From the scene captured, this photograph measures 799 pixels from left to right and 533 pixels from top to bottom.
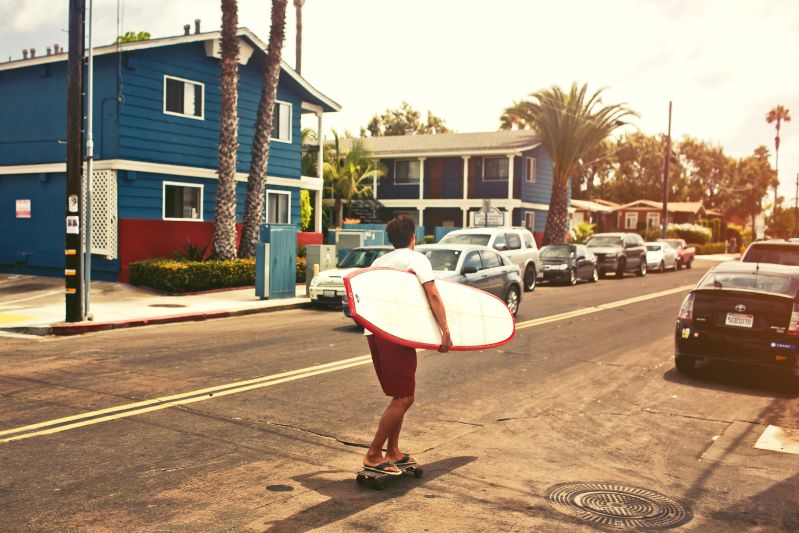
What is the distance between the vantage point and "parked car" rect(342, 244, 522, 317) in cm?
1583

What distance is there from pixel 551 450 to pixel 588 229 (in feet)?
149

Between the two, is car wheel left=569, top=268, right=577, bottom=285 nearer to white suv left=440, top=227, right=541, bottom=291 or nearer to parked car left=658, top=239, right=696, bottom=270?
white suv left=440, top=227, right=541, bottom=291

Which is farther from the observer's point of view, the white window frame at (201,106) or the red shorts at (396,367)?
the white window frame at (201,106)

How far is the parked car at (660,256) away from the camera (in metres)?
38.3

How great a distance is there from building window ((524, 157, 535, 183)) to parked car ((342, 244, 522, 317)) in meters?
29.2

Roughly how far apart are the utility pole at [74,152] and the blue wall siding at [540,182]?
110 feet

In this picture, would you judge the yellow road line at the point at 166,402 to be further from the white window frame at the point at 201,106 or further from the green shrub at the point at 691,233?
the green shrub at the point at 691,233

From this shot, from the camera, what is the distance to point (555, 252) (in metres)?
28.9

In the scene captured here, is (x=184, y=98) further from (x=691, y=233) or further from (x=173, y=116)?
(x=691, y=233)

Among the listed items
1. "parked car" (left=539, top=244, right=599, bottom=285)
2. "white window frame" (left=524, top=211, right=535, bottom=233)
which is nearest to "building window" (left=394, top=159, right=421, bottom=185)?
"white window frame" (left=524, top=211, right=535, bottom=233)

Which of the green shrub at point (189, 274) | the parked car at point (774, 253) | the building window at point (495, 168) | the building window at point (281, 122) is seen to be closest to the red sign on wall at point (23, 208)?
the green shrub at point (189, 274)

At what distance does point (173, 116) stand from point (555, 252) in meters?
14.1

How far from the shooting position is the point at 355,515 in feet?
16.6

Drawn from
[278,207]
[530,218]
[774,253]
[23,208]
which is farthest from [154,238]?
[530,218]
